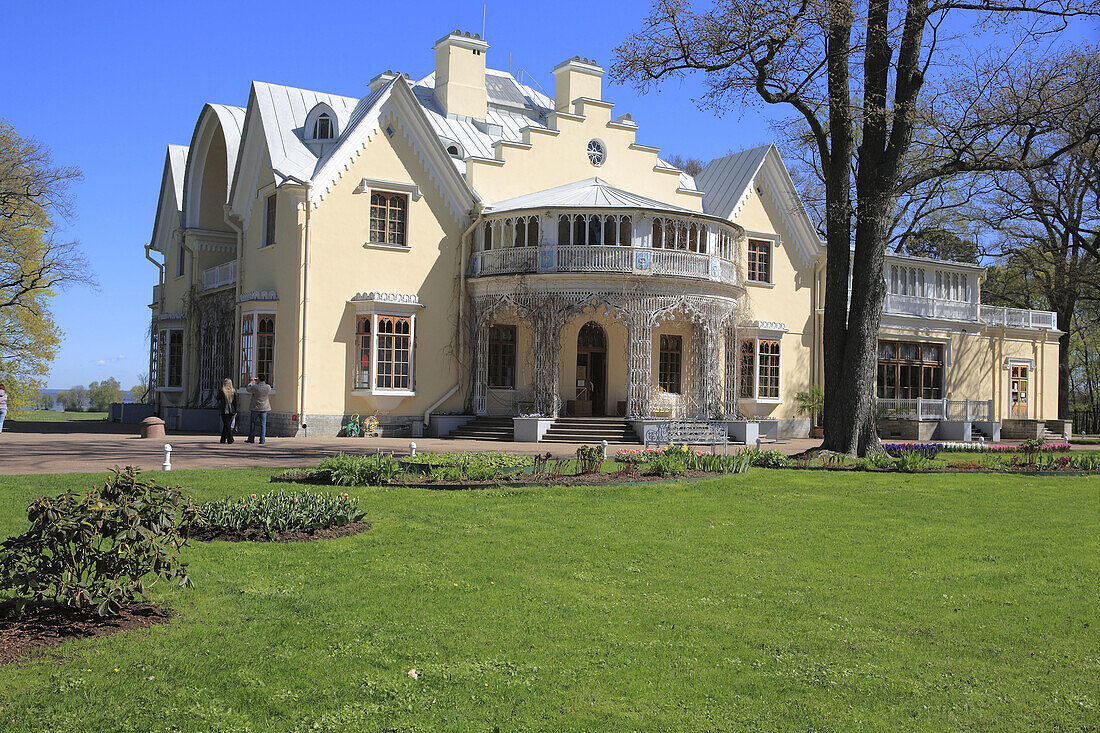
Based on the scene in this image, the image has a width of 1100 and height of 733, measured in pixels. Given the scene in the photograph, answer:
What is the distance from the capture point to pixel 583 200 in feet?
90.7

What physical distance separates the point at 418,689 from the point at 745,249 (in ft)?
94.3

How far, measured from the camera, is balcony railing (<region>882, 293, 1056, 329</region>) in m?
35.3

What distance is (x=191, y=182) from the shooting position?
32.9 metres

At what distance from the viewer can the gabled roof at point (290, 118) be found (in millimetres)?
26828

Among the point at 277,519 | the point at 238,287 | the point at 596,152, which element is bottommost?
the point at 277,519

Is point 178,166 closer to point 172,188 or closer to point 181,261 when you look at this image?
point 172,188

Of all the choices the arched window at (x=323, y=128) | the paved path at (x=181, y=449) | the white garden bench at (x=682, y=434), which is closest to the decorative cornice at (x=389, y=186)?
the arched window at (x=323, y=128)

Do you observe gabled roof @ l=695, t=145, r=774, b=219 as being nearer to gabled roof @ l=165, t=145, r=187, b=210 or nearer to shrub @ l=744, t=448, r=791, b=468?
shrub @ l=744, t=448, r=791, b=468

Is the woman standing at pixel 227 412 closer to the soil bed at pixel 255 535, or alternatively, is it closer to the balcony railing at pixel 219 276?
the balcony railing at pixel 219 276

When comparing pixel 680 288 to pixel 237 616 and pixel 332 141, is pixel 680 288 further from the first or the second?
pixel 237 616

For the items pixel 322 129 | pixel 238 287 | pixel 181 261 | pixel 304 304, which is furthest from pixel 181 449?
pixel 181 261

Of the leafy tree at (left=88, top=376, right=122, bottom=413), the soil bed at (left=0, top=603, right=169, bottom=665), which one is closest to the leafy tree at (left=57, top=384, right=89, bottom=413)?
the leafy tree at (left=88, top=376, right=122, bottom=413)

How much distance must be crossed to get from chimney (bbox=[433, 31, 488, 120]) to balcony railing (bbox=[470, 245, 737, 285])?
761 cm

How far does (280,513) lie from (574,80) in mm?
26352
